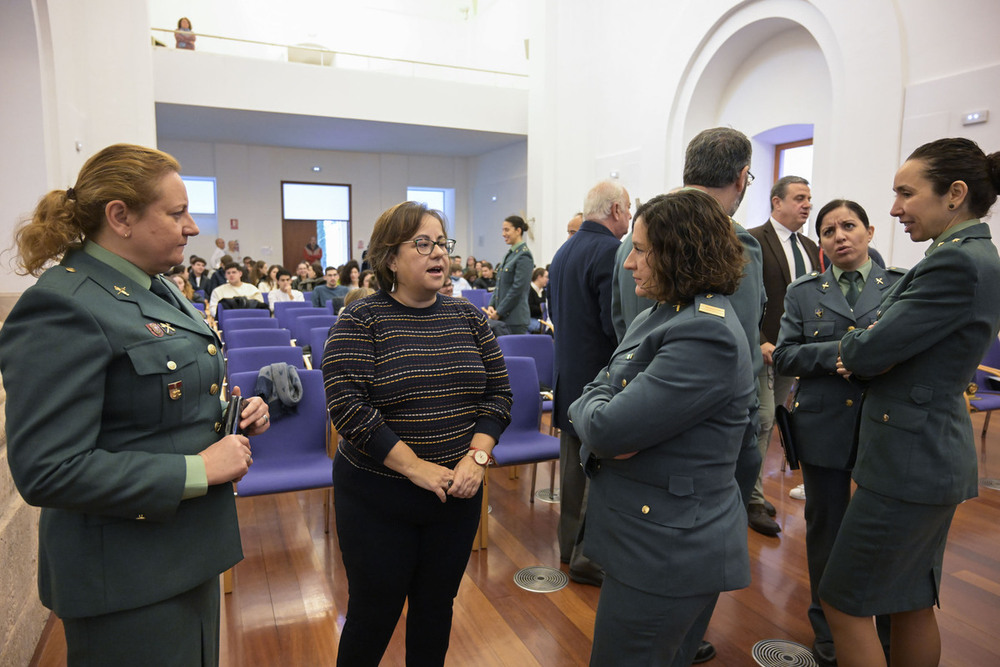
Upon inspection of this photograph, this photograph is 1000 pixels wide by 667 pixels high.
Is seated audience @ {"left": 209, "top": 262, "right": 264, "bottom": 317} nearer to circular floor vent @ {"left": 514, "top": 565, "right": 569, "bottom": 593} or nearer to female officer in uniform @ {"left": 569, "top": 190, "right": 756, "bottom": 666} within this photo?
circular floor vent @ {"left": 514, "top": 565, "right": 569, "bottom": 593}

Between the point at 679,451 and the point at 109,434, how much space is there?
107 centimetres

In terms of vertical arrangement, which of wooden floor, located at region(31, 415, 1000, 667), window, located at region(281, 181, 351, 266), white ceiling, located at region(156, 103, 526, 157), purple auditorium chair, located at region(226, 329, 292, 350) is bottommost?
wooden floor, located at region(31, 415, 1000, 667)

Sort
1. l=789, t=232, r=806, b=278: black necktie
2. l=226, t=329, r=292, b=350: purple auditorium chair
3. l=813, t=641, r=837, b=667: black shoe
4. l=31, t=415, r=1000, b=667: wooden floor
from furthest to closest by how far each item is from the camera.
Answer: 1. l=226, t=329, r=292, b=350: purple auditorium chair
2. l=789, t=232, r=806, b=278: black necktie
3. l=31, t=415, r=1000, b=667: wooden floor
4. l=813, t=641, r=837, b=667: black shoe

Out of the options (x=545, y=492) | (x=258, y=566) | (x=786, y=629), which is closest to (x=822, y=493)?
(x=786, y=629)

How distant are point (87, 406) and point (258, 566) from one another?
2.14 m

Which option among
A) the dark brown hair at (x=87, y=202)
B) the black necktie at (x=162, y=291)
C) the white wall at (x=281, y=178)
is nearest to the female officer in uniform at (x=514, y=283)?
the black necktie at (x=162, y=291)

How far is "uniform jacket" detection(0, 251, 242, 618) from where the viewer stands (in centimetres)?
103

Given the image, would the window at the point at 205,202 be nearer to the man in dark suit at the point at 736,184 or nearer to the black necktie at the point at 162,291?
the man in dark suit at the point at 736,184

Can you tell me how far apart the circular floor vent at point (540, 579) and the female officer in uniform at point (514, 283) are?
→ 3154 mm

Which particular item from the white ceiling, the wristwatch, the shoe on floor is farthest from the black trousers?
the white ceiling

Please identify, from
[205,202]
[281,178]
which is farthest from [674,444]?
[281,178]

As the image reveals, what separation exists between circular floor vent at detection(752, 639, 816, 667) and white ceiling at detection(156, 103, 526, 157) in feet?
34.8

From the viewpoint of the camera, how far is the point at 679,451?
4.38ft

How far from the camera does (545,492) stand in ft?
12.6
